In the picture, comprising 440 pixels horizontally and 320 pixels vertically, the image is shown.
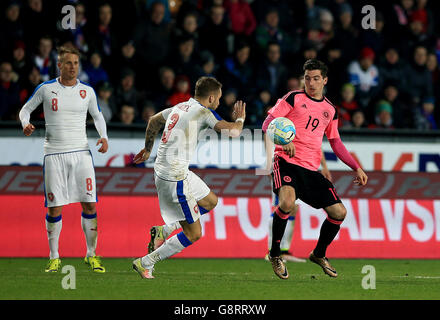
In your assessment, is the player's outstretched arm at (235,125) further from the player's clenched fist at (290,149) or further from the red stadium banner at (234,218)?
the red stadium banner at (234,218)

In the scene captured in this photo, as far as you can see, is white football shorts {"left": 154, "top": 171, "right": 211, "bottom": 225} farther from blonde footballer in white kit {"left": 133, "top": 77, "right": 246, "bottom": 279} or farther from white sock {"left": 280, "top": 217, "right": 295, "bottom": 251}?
white sock {"left": 280, "top": 217, "right": 295, "bottom": 251}

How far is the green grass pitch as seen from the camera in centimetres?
704

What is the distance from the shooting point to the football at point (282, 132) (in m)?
8.05

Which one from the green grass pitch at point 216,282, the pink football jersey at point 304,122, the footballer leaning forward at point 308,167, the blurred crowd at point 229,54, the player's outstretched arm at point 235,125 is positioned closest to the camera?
the green grass pitch at point 216,282

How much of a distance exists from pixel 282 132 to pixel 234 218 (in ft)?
12.4

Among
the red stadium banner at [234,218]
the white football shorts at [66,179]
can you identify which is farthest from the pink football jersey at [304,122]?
the red stadium banner at [234,218]

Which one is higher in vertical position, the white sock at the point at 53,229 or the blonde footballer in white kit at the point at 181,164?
the blonde footballer in white kit at the point at 181,164

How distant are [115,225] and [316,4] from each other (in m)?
7.12

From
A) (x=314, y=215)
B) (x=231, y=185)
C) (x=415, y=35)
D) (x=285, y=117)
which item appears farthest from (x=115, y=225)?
(x=415, y=35)

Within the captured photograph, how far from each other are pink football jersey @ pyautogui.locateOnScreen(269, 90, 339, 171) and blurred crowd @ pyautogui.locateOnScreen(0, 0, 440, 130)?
4.32 metres

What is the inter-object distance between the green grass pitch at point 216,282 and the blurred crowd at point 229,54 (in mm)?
3334

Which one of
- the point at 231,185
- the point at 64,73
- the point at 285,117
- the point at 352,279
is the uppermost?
the point at 64,73

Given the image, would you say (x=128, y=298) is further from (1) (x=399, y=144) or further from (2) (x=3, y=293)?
(1) (x=399, y=144)

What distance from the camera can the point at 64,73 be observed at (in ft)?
29.7
